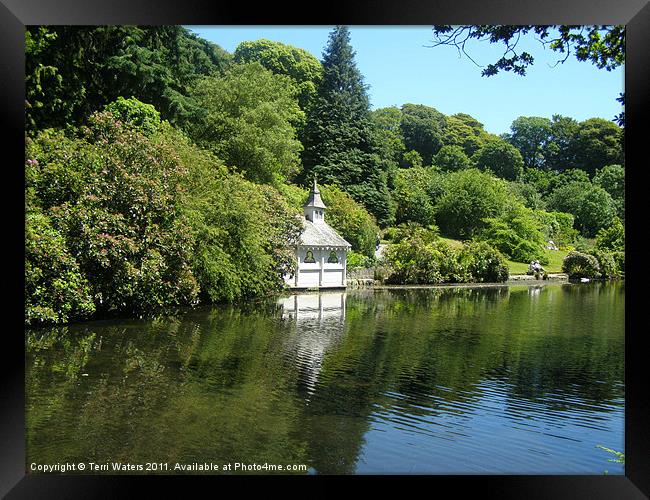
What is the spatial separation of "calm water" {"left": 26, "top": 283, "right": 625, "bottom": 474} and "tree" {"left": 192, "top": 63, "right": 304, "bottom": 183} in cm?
1038

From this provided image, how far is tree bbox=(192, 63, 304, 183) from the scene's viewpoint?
22812 millimetres

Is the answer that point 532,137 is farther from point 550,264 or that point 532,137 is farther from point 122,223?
point 122,223

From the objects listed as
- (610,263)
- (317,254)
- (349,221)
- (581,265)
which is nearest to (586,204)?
(610,263)

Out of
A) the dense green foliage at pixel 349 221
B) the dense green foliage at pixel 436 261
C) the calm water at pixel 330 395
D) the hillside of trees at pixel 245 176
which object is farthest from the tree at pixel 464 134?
the calm water at pixel 330 395

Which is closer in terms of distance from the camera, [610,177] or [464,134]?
[610,177]

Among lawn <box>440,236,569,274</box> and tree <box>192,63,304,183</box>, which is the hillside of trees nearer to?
tree <box>192,63,304,183</box>

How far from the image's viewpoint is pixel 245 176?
23.2 m

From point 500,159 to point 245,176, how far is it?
960cm
